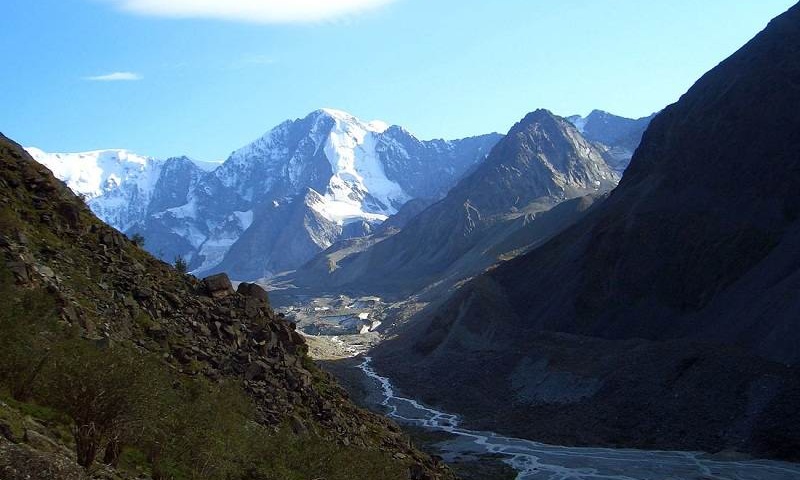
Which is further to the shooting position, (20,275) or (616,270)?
(616,270)

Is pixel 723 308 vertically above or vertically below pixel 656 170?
below

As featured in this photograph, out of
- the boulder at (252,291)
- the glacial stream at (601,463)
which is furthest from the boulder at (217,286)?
the glacial stream at (601,463)

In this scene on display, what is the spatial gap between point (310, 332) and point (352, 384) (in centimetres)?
8970

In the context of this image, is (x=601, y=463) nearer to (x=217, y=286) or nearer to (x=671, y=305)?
(x=217, y=286)

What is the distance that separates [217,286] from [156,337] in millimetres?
8720

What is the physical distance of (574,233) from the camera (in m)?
120

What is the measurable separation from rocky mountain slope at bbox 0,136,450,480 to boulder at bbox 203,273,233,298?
0.06 metres

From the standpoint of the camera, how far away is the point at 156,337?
3053 cm

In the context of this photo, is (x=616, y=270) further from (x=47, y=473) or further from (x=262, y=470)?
(x=47, y=473)

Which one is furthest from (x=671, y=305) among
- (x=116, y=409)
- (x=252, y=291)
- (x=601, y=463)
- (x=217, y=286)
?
(x=116, y=409)

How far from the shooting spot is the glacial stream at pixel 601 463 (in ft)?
164

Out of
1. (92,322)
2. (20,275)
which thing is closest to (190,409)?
(92,322)

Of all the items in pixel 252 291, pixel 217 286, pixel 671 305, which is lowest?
pixel 671 305

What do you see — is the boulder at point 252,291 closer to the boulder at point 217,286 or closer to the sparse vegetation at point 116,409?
the boulder at point 217,286
